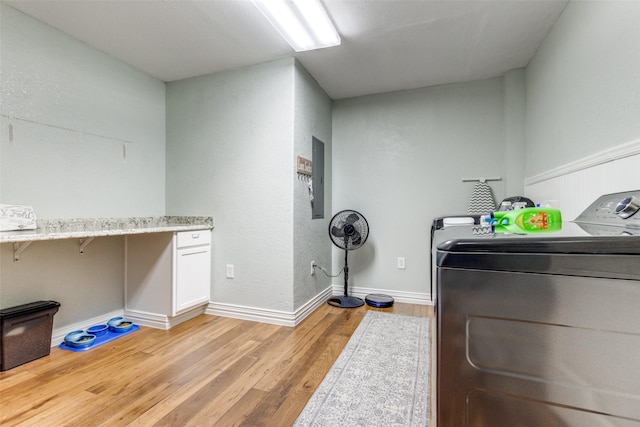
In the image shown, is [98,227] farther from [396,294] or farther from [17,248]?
[396,294]

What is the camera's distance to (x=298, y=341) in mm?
2035

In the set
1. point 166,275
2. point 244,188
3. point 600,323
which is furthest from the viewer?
point 244,188

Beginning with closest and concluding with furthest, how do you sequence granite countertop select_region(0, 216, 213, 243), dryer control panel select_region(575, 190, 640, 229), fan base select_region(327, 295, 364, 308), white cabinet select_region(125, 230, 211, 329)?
dryer control panel select_region(575, 190, 640, 229)
granite countertop select_region(0, 216, 213, 243)
white cabinet select_region(125, 230, 211, 329)
fan base select_region(327, 295, 364, 308)

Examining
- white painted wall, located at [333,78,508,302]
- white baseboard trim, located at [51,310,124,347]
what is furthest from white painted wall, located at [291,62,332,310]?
white baseboard trim, located at [51,310,124,347]

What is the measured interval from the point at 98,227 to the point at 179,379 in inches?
55.8

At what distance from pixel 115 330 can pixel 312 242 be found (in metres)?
1.72

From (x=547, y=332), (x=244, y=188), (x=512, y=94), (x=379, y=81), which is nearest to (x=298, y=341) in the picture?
(x=244, y=188)

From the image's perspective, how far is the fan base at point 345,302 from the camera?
2.75 metres

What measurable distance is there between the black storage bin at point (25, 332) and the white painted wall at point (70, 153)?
6.8 inches

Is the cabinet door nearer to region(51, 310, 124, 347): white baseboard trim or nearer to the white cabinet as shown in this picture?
the white cabinet

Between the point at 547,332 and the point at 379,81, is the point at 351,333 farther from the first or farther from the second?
the point at 379,81

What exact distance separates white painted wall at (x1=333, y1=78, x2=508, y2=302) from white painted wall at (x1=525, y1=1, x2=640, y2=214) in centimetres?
53

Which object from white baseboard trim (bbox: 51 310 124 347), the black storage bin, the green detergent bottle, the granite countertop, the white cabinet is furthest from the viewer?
the white cabinet

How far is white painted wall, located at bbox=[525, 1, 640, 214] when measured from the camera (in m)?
1.23
